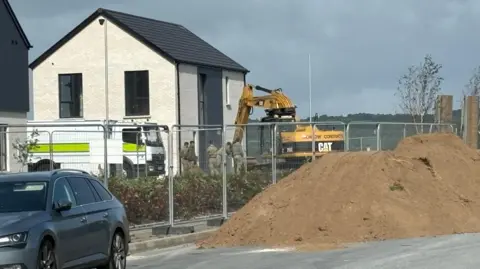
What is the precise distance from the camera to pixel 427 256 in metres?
15.7

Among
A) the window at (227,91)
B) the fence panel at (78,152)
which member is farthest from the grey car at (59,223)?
the window at (227,91)

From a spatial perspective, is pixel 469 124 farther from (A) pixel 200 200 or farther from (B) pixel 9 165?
(B) pixel 9 165

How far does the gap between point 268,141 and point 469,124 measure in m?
8.99

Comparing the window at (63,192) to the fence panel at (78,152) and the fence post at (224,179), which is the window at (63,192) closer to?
the fence panel at (78,152)

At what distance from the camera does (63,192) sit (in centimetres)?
1327

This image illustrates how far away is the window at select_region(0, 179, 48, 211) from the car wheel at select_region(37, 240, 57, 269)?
57cm

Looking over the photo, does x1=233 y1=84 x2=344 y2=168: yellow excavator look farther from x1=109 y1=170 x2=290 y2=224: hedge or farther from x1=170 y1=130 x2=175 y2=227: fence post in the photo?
x1=170 y1=130 x2=175 y2=227: fence post

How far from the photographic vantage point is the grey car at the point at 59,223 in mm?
11562

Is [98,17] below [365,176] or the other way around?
the other way around

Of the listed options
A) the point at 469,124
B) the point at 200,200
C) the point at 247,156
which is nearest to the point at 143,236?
the point at 200,200

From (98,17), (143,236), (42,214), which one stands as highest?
(98,17)

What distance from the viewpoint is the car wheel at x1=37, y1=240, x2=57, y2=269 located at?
463 inches

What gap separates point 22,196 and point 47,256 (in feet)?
3.82

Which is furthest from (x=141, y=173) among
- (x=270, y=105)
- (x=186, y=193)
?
(x=270, y=105)
